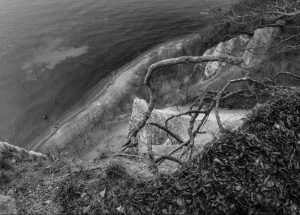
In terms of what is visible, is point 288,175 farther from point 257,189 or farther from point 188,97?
point 188,97

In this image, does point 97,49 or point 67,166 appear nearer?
point 67,166

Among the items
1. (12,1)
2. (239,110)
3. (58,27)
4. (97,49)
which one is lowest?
(239,110)

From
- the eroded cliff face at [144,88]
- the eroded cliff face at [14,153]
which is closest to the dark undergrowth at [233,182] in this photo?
the eroded cliff face at [14,153]

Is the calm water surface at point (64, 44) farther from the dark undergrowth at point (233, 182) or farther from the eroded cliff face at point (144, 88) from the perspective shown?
the dark undergrowth at point (233, 182)

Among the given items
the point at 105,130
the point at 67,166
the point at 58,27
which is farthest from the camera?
the point at 58,27

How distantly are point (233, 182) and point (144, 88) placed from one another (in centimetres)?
2440

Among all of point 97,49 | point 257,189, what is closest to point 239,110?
point 257,189

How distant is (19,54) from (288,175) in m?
35.5

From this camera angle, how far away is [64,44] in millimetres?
36625

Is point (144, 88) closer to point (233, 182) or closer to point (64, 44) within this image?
point (64, 44)

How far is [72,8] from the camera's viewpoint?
4484 centimetres

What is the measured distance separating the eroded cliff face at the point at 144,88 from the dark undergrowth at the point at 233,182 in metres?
17.8

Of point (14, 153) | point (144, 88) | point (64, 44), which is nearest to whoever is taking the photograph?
point (14, 153)

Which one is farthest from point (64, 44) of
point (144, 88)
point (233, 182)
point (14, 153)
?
point (233, 182)
